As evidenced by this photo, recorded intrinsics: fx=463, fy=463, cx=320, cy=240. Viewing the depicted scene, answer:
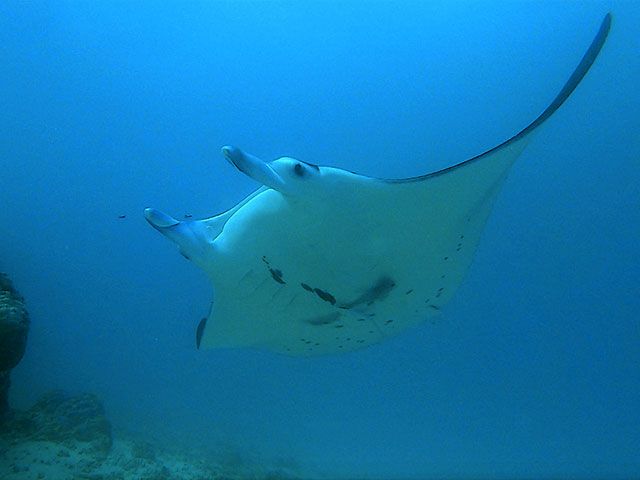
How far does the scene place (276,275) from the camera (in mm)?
2291

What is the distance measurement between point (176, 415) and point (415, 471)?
17.6 feet

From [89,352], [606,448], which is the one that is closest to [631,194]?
[606,448]

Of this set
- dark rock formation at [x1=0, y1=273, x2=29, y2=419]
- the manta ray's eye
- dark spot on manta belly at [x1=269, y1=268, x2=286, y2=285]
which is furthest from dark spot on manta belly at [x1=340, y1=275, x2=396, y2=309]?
dark rock formation at [x1=0, y1=273, x2=29, y2=419]

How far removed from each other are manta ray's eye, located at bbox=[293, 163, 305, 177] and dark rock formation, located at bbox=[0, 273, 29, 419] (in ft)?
9.98

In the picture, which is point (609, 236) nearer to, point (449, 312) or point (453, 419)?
point (449, 312)

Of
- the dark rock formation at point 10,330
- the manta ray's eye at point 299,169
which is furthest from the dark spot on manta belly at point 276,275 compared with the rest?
the dark rock formation at point 10,330

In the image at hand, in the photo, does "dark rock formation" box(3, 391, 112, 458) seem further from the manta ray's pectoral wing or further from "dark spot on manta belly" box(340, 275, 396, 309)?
the manta ray's pectoral wing

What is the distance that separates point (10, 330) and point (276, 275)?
8.65ft

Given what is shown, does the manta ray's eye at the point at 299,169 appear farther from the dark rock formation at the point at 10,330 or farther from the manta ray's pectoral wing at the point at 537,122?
the dark rock formation at the point at 10,330

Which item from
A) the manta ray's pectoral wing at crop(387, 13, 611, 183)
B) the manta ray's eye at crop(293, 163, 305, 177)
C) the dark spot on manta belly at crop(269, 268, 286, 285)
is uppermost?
the manta ray's pectoral wing at crop(387, 13, 611, 183)

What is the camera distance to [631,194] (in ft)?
24.7

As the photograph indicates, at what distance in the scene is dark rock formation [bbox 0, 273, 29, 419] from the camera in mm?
3617

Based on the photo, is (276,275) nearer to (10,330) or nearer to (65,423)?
(10,330)

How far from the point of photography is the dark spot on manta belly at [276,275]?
2260 mm
